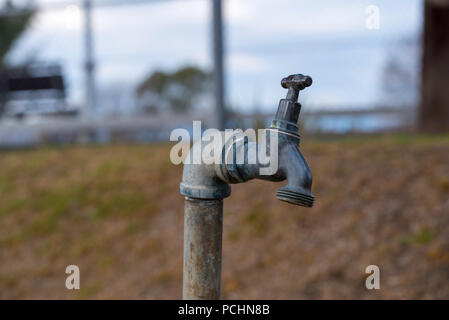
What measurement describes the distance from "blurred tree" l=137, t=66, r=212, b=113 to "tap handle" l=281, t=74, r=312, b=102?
17.0ft

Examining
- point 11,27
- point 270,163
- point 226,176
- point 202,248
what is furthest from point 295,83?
point 11,27

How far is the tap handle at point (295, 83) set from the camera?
60.9 inches

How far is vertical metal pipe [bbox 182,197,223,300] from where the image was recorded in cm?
179

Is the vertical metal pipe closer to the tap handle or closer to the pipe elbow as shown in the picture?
the pipe elbow

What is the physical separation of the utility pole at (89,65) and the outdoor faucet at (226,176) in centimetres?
505

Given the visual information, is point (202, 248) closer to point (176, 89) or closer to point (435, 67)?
point (435, 67)

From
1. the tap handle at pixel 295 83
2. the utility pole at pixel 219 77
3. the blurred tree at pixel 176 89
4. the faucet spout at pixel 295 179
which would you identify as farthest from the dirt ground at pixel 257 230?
the blurred tree at pixel 176 89

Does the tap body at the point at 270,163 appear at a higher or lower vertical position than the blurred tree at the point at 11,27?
lower

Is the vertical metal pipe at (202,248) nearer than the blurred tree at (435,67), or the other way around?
the vertical metal pipe at (202,248)

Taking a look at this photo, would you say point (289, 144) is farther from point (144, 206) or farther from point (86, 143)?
point (86, 143)

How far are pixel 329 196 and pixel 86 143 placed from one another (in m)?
3.38

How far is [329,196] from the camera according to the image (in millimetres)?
3723

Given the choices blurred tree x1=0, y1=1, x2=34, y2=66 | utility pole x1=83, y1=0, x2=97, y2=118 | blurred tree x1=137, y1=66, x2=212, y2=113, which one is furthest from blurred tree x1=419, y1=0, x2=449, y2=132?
blurred tree x1=0, y1=1, x2=34, y2=66

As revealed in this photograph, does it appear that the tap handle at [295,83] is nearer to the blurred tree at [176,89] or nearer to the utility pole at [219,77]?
the utility pole at [219,77]
